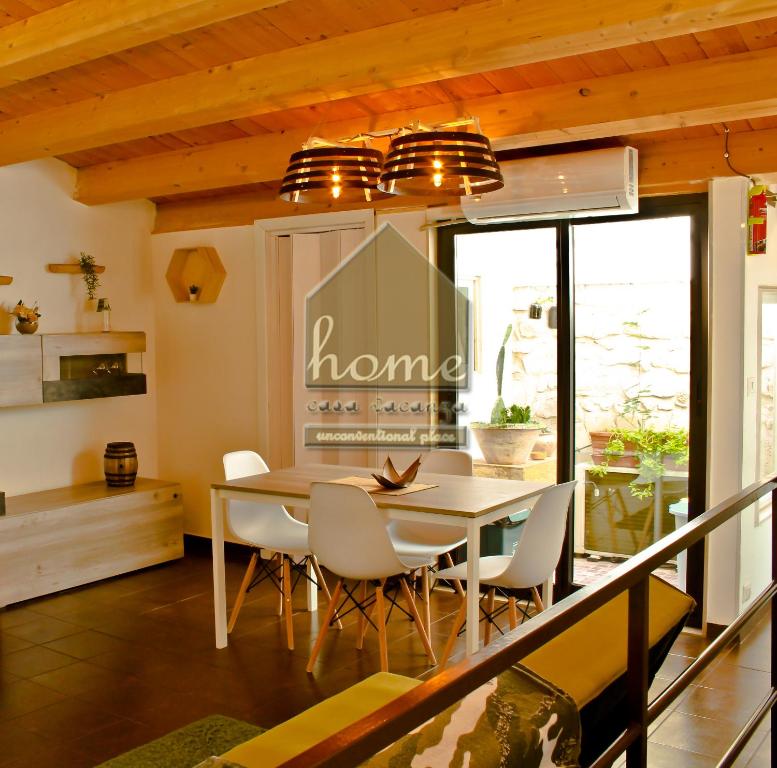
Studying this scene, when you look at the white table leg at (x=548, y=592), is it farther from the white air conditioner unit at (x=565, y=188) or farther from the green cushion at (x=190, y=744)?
the white air conditioner unit at (x=565, y=188)

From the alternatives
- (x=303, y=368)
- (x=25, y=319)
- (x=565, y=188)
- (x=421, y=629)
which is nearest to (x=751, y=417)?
(x=565, y=188)

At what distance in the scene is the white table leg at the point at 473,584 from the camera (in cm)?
353

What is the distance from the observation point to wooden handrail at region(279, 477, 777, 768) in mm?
998

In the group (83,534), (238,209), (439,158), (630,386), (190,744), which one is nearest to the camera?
(439,158)

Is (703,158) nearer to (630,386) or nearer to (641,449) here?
(630,386)

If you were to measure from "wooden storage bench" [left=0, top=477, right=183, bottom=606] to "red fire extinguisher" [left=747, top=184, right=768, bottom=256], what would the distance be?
3.77 meters

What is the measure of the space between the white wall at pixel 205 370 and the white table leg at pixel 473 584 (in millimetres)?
2713

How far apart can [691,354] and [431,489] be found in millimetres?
1523

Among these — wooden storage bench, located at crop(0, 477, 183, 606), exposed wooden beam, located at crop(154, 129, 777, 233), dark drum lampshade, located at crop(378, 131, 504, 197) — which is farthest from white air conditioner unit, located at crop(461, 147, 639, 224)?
wooden storage bench, located at crop(0, 477, 183, 606)

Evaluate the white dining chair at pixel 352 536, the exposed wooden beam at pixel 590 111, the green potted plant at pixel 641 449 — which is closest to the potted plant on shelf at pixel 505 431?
the green potted plant at pixel 641 449

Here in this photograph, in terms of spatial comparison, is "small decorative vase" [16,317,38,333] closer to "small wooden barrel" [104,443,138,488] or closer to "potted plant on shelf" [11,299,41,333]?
"potted plant on shelf" [11,299,41,333]

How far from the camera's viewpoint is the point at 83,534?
5.33 meters

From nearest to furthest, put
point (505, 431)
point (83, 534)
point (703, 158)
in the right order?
point (703, 158)
point (505, 431)
point (83, 534)

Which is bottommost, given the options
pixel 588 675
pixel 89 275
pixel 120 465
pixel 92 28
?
pixel 120 465
